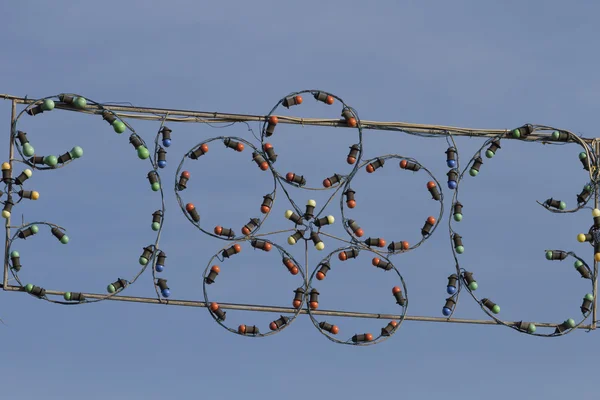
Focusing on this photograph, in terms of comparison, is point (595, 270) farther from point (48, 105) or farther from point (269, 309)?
point (48, 105)

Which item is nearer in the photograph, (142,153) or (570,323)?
(142,153)

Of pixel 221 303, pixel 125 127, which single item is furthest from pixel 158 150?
pixel 221 303

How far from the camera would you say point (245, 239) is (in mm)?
37594

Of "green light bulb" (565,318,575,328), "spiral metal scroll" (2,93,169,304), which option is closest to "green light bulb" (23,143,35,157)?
"spiral metal scroll" (2,93,169,304)

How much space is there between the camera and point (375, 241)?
3822 cm

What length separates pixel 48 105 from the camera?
3694 centimetres

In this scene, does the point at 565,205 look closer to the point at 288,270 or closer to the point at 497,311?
the point at 497,311

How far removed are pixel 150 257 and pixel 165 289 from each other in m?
0.69

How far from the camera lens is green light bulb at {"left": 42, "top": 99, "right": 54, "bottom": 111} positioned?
1454 inches

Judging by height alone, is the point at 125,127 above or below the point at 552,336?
above

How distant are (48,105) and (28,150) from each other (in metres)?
0.93

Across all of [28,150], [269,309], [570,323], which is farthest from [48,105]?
[570,323]

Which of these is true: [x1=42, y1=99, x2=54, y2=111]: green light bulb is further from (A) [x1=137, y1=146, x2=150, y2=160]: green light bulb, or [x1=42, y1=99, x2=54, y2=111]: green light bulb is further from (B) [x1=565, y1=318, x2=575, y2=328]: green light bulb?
(B) [x1=565, y1=318, x2=575, y2=328]: green light bulb

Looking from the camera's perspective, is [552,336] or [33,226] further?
[552,336]
